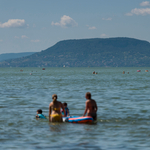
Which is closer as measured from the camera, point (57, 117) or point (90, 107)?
point (90, 107)

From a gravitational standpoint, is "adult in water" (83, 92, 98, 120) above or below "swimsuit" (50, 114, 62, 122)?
above

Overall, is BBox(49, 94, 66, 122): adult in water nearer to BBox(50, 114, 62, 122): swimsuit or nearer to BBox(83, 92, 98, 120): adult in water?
BBox(50, 114, 62, 122): swimsuit

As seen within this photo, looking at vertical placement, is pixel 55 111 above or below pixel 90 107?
below

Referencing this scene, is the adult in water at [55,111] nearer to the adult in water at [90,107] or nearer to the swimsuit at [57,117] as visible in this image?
the swimsuit at [57,117]

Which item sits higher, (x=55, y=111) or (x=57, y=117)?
(x=55, y=111)

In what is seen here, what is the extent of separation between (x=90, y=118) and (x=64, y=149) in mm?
6080

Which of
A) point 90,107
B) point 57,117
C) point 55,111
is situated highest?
point 90,107

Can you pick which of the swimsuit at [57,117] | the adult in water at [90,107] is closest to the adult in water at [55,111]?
the swimsuit at [57,117]

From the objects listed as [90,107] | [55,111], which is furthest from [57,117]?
[90,107]

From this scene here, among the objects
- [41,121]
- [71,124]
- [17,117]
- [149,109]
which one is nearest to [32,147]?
[71,124]

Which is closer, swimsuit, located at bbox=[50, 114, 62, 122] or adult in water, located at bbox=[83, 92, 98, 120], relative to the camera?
adult in water, located at bbox=[83, 92, 98, 120]

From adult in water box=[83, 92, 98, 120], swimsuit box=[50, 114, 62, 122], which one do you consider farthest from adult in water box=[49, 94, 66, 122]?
adult in water box=[83, 92, 98, 120]

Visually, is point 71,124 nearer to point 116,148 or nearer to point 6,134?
point 6,134

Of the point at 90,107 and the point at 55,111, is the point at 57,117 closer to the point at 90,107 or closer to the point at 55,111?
the point at 55,111
